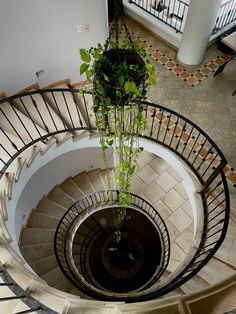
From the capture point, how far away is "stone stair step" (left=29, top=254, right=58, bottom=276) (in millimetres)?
4227

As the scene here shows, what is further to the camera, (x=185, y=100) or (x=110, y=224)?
(x=110, y=224)

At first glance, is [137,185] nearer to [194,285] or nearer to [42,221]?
[42,221]

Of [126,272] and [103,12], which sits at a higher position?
[103,12]

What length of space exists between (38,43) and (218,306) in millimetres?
4025

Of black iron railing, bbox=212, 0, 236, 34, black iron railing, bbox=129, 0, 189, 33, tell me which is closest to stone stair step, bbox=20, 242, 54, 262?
black iron railing, bbox=129, 0, 189, 33

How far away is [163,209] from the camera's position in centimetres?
478

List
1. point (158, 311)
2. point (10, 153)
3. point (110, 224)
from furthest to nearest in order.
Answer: point (110, 224) < point (10, 153) < point (158, 311)

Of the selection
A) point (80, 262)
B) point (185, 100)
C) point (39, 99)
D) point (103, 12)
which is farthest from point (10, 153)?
point (185, 100)

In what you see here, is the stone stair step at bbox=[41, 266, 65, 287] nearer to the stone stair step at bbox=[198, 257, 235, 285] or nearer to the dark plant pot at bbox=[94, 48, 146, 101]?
the stone stair step at bbox=[198, 257, 235, 285]

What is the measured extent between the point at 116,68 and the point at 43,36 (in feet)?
9.71

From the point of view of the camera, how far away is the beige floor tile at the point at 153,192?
487cm

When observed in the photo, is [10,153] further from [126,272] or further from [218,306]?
[126,272]

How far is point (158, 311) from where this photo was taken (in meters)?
1.97

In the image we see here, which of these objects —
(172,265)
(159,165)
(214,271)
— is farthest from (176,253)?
(159,165)
